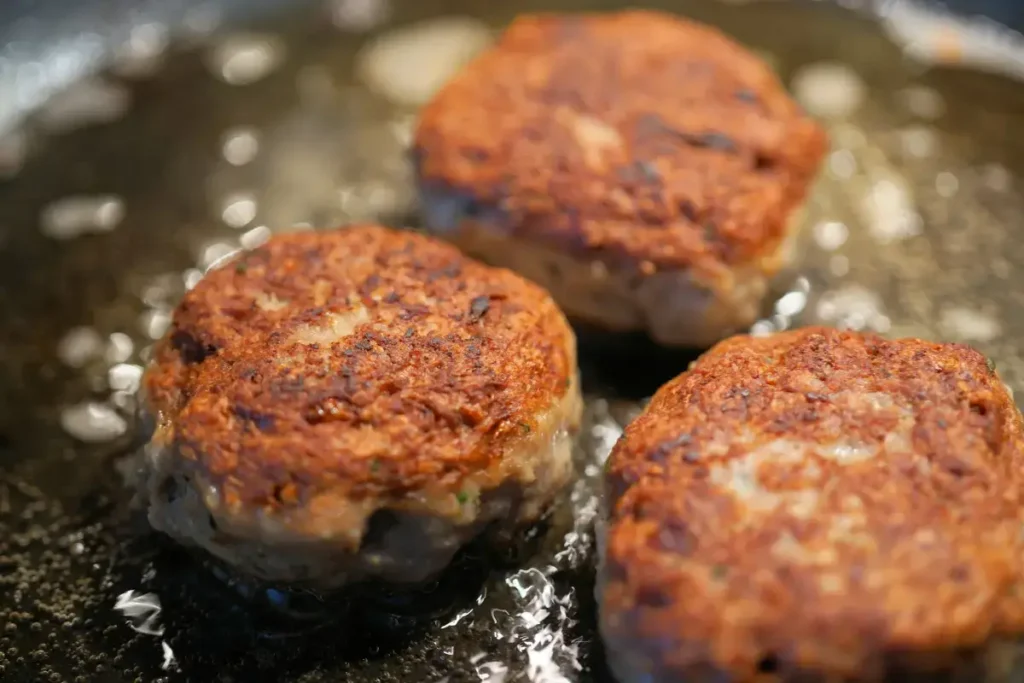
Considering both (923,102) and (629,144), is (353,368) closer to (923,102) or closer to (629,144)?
(629,144)

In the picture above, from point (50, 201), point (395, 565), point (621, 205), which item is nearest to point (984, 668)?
point (395, 565)

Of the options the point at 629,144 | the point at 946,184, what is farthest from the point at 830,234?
the point at 629,144

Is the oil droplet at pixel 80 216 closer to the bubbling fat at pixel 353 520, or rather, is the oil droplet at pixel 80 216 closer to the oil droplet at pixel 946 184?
the bubbling fat at pixel 353 520

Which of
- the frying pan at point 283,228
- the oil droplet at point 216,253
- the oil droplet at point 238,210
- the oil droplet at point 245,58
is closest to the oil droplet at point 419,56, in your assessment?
the frying pan at point 283,228

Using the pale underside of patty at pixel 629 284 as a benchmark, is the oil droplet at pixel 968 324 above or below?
below

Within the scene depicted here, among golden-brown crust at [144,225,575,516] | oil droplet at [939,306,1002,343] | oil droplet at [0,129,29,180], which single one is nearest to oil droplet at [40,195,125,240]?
oil droplet at [0,129,29,180]

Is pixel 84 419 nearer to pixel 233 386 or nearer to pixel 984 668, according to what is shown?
pixel 233 386
